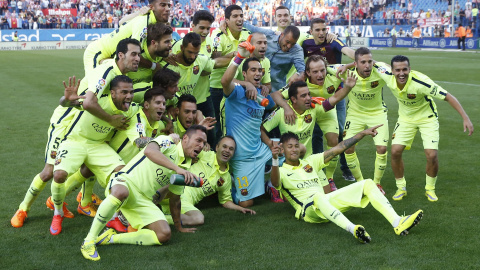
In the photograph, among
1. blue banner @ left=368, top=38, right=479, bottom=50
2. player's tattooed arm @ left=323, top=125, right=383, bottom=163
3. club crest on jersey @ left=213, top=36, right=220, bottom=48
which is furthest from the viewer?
blue banner @ left=368, top=38, right=479, bottom=50

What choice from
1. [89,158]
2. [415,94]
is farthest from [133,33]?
[415,94]

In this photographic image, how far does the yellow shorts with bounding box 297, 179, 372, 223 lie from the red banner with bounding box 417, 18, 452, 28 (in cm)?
3767

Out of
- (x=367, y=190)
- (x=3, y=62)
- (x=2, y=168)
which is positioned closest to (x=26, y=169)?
(x=2, y=168)

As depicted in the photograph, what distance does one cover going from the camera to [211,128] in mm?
6340

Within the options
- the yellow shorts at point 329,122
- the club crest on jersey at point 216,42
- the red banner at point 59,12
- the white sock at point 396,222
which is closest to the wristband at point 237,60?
→ the club crest on jersey at point 216,42

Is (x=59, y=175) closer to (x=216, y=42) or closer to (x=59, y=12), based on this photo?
(x=216, y=42)

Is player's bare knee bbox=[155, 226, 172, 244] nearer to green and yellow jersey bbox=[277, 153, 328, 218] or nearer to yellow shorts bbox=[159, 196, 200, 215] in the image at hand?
yellow shorts bbox=[159, 196, 200, 215]

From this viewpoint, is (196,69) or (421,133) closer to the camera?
(196,69)

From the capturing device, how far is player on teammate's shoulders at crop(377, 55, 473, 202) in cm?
759

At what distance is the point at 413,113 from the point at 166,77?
3500 millimetres

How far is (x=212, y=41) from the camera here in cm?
877

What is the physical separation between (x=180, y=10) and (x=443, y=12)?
840 inches

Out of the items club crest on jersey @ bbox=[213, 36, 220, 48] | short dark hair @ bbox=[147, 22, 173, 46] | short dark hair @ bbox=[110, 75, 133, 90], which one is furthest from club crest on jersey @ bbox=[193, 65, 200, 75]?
short dark hair @ bbox=[110, 75, 133, 90]

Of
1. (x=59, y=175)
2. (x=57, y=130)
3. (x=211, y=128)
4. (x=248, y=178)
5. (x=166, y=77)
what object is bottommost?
(x=248, y=178)
